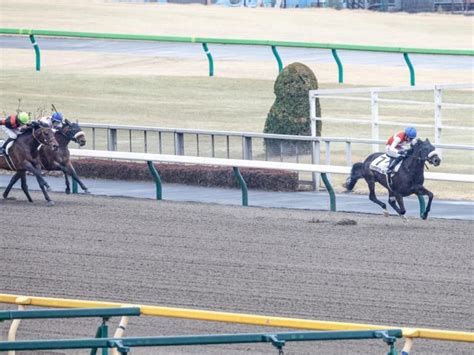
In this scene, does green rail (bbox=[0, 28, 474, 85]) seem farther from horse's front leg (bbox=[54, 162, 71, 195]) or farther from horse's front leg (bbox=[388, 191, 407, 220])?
horse's front leg (bbox=[54, 162, 71, 195])

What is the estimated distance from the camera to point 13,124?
45.4 ft

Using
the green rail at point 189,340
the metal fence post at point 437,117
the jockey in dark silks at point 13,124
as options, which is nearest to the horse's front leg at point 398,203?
the metal fence post at point 437,117

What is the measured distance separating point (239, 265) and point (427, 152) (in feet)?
9.42

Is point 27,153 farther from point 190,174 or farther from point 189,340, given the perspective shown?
point 189,340

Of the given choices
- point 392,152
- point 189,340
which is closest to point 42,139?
point 392,152

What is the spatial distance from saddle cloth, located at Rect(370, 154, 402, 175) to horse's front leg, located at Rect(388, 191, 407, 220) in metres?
0.25

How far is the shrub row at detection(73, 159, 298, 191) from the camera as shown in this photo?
14820 mm

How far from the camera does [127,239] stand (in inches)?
443

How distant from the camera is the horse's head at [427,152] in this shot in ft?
39.5

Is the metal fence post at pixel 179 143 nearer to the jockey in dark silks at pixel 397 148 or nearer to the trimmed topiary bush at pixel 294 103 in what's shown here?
the trimmed topiary bush at pixel 294 103

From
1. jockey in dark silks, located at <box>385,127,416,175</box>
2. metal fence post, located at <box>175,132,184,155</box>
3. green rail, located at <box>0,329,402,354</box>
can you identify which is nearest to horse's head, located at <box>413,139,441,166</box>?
jockey in dark silks, located at <box>385,127,416,175</box>

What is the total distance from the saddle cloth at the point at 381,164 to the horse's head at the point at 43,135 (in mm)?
3491

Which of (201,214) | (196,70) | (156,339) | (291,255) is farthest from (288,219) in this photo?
(196,70)

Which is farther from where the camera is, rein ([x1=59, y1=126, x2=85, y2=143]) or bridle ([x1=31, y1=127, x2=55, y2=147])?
rein ([x1=59, y1=126, x2=85, y2=143])
